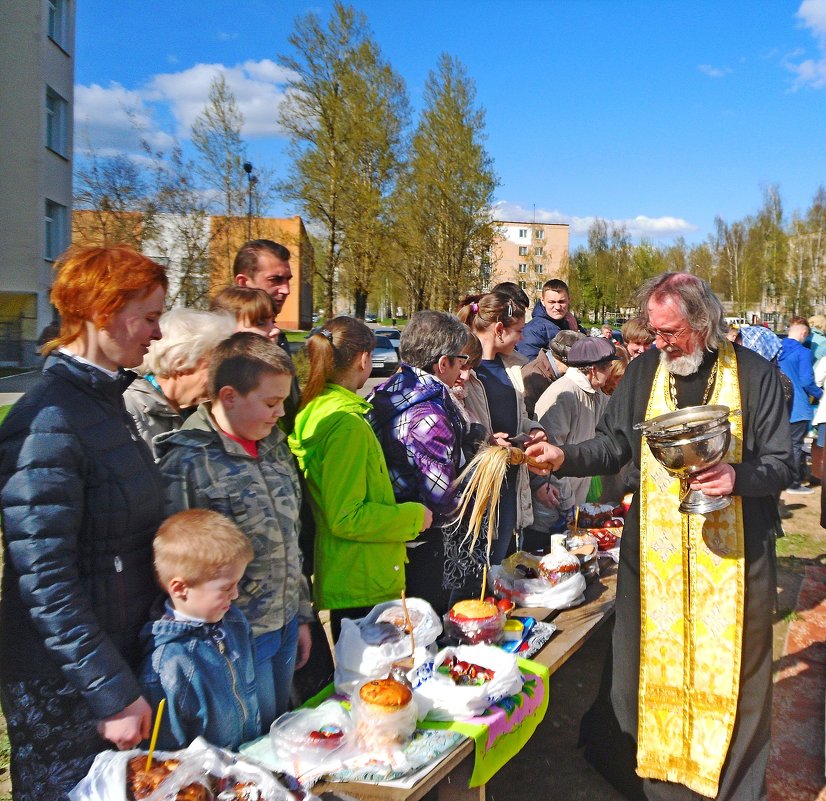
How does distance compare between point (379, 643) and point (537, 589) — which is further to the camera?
point (537, 589)

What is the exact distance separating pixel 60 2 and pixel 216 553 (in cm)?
2269

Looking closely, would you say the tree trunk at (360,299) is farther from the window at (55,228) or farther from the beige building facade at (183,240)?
the window at (55,228)

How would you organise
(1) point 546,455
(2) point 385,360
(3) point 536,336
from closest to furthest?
(1) point 546,455, (3) point 536,336, (2) point 385,360

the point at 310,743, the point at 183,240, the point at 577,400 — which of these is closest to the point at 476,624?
the point at 310,743

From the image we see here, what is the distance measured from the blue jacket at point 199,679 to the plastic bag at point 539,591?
5.34 ft

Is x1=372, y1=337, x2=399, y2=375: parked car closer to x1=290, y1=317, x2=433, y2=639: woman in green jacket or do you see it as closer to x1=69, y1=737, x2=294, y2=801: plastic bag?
x1=290, y1=317, x2=433, y2=639: woman in green jacket

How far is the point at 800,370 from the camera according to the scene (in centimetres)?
942

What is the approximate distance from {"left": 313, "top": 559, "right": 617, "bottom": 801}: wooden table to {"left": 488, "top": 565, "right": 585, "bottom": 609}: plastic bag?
0.15ft

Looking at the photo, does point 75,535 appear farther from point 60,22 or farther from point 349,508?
point 60,22

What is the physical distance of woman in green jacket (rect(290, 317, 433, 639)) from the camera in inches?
113

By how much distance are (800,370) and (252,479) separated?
8938 mm

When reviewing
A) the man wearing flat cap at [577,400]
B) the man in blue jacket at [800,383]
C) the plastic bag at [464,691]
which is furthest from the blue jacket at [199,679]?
the man in blue jacket at [800,383]

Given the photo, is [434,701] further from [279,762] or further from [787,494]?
[787,494]

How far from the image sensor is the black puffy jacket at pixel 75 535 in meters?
1.84
